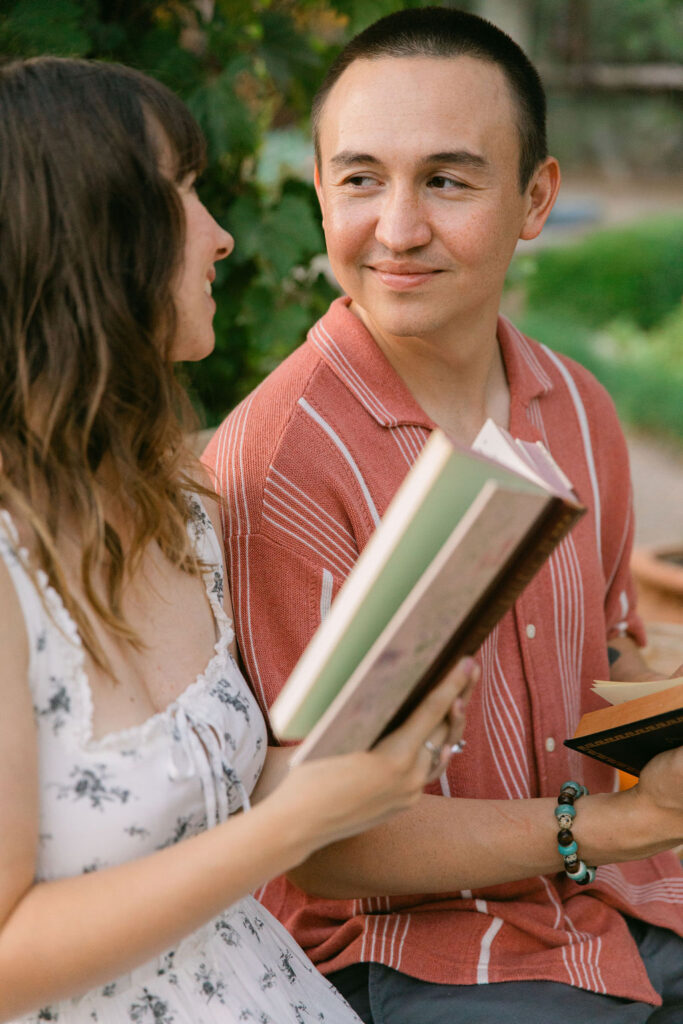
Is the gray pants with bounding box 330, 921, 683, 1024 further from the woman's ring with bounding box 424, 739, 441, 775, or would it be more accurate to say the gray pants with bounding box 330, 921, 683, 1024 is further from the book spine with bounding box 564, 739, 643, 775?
the woman's ring with bounding box 424, 739, 441, 775

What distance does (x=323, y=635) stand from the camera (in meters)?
0.96

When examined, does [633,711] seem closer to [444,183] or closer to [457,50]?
[444,183]

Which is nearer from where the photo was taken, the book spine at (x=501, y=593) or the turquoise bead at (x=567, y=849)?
the book spine at (x=501, y=593)

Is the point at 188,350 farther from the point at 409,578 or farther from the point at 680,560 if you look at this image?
the point at 680,560

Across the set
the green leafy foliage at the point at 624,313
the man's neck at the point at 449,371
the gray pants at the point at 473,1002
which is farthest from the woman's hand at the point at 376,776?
the green leafy foliage at the point at 624,313

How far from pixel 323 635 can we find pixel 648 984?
3.22 feet

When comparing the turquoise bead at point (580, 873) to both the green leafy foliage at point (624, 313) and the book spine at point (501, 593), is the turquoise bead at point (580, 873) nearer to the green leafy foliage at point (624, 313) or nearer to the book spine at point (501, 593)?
the book spine at point (501, 593)

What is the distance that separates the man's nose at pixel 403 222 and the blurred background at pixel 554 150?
769mm

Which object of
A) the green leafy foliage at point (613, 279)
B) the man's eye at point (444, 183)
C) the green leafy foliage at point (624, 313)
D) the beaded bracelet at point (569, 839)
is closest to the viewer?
the beaded bracelet at point (569, 839)

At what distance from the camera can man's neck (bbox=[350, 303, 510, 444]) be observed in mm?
1784

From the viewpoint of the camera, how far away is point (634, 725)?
1386mm

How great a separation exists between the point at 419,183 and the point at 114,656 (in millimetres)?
849

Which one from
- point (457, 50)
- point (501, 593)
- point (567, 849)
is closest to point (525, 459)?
point (501, 593)

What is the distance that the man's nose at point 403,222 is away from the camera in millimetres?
1609
